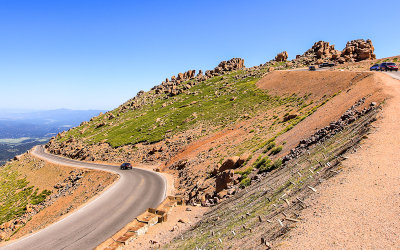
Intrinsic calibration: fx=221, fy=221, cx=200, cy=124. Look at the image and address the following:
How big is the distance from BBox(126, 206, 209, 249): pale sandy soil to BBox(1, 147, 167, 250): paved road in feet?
15.1

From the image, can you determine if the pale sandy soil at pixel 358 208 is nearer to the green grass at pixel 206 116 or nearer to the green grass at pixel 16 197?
the green grass at pixel 206 116

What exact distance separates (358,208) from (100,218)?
24795 millimetres

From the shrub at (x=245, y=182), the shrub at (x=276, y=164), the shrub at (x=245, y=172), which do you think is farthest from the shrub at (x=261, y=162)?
the shrub at (x=245, y=182)

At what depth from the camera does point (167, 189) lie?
114ft

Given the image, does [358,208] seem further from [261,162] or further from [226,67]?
[226,67]

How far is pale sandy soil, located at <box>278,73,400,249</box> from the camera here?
7912 mm

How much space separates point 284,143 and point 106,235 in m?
22.5

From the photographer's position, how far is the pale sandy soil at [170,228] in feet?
58.8

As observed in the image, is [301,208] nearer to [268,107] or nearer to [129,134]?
[268,107]

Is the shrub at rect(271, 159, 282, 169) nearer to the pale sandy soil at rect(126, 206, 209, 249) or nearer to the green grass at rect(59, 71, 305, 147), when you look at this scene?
the pale sandy soil at rect(126, 206, 209, 249)

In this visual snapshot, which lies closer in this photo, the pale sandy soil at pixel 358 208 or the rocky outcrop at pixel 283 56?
the pale sandy soil at pixel 358 208

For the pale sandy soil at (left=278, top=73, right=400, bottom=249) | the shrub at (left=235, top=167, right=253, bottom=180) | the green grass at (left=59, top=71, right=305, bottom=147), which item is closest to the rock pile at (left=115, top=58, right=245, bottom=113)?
the green grass at (left=59, top=71, right=305, bottom=147)

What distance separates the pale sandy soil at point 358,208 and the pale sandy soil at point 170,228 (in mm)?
12270

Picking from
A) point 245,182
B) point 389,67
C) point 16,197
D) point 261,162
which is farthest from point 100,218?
point 389,67
